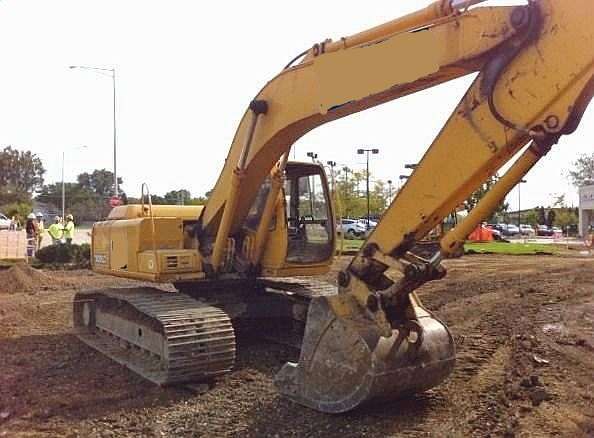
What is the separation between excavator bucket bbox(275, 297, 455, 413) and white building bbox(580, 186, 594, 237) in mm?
57097

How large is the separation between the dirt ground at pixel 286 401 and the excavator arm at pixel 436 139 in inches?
11.0

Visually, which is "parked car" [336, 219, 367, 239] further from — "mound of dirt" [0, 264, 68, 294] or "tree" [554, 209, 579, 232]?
"tree" [554, 209, 579, 232]

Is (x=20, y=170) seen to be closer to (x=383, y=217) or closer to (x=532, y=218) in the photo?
(x=532, y=218)

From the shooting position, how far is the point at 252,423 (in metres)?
5.53

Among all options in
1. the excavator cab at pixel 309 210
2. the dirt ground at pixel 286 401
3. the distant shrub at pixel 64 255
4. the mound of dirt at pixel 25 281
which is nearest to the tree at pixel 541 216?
the distant shrub at pixel 64 255

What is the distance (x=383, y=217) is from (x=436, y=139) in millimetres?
746

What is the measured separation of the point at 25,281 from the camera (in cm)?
1597

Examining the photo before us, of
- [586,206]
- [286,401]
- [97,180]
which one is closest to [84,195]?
[97,180]

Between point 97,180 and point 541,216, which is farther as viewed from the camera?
point 97,180

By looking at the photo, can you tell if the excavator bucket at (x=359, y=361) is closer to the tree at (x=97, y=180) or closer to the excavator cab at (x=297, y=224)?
the excavator cab at (x=297, y=224)

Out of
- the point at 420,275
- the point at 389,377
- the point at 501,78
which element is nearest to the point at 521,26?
the point at 501,78

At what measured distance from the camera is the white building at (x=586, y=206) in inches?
2311

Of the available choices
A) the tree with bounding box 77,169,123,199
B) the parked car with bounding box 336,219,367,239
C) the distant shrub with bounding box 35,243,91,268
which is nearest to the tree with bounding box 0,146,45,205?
the tree with bounding box 77,169,123,199

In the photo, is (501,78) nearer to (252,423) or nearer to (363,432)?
(363,432)
